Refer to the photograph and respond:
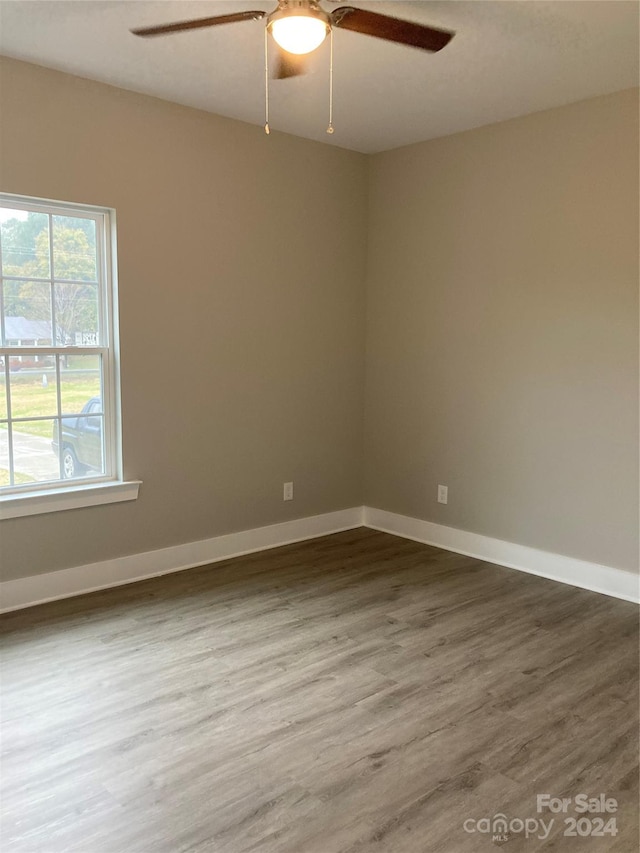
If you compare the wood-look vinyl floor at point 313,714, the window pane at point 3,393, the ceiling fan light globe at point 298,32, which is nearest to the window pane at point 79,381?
the window pane at point 3,393

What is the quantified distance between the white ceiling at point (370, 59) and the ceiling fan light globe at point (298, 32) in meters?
0.40

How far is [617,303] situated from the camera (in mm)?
3490

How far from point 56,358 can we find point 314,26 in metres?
2.05

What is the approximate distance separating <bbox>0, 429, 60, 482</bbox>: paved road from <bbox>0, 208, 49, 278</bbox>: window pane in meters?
0.80

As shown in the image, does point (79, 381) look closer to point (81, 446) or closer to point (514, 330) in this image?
point (81, 446)

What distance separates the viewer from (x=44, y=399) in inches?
134

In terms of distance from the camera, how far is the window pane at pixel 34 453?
3354 mm

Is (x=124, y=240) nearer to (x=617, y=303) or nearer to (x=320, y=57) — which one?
(x=320, y=57)

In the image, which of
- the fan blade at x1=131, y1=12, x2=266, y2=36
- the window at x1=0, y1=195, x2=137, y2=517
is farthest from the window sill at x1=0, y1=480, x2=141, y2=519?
the fan blade at x1=131, y1=12, x2=266, y2=36

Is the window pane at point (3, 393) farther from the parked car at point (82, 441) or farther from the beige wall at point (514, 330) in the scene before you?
the beige wall at point (514, 330)

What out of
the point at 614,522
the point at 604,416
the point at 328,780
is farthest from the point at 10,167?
the point at 614,522

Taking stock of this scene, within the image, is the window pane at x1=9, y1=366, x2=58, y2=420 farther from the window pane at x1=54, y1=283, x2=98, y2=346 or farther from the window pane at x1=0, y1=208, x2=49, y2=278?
the window pane at x1=0, y1=208, x2=49, y2=278

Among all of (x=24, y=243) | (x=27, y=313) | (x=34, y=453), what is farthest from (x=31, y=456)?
(x=24, y=243)

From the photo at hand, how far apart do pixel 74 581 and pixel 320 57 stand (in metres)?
2.79
